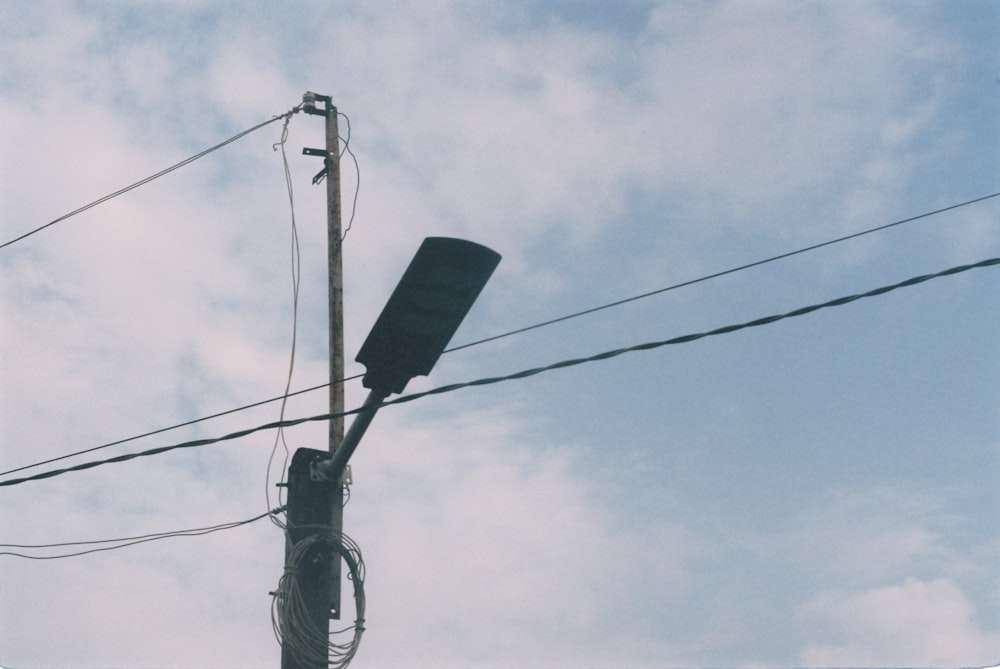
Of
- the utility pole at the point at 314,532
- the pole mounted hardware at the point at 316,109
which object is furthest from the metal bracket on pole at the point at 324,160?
the utility pole at the point at 314,532

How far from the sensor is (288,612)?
6730mm

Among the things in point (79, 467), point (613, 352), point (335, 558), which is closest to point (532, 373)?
point (613, 352)

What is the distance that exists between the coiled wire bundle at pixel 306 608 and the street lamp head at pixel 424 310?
4.44ft

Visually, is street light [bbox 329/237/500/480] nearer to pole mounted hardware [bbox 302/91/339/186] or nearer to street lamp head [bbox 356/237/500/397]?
street lamp head [bbox 356/237/500/397]

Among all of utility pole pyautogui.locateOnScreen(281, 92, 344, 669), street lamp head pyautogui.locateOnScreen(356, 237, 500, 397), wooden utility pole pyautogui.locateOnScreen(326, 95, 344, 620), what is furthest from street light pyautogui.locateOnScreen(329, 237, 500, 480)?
wooden utility pole pyautogui.locateOnScreen(326, 95, 344, 620)

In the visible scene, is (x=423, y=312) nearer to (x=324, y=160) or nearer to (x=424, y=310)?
(x=424, y=310)

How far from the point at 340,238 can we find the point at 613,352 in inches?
154

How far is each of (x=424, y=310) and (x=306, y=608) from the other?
228 centimetres

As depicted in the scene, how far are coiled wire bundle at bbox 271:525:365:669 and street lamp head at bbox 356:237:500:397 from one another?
1354 mm

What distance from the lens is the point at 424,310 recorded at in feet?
19.3

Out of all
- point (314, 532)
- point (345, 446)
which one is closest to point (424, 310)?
point (345, 446)

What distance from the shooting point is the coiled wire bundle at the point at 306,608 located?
6.66 meters

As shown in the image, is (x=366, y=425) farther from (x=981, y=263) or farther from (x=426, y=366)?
(x=981, y=263)

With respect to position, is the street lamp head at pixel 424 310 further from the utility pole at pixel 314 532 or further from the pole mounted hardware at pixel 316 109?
the pole mounted hardware at pixel 316 109
